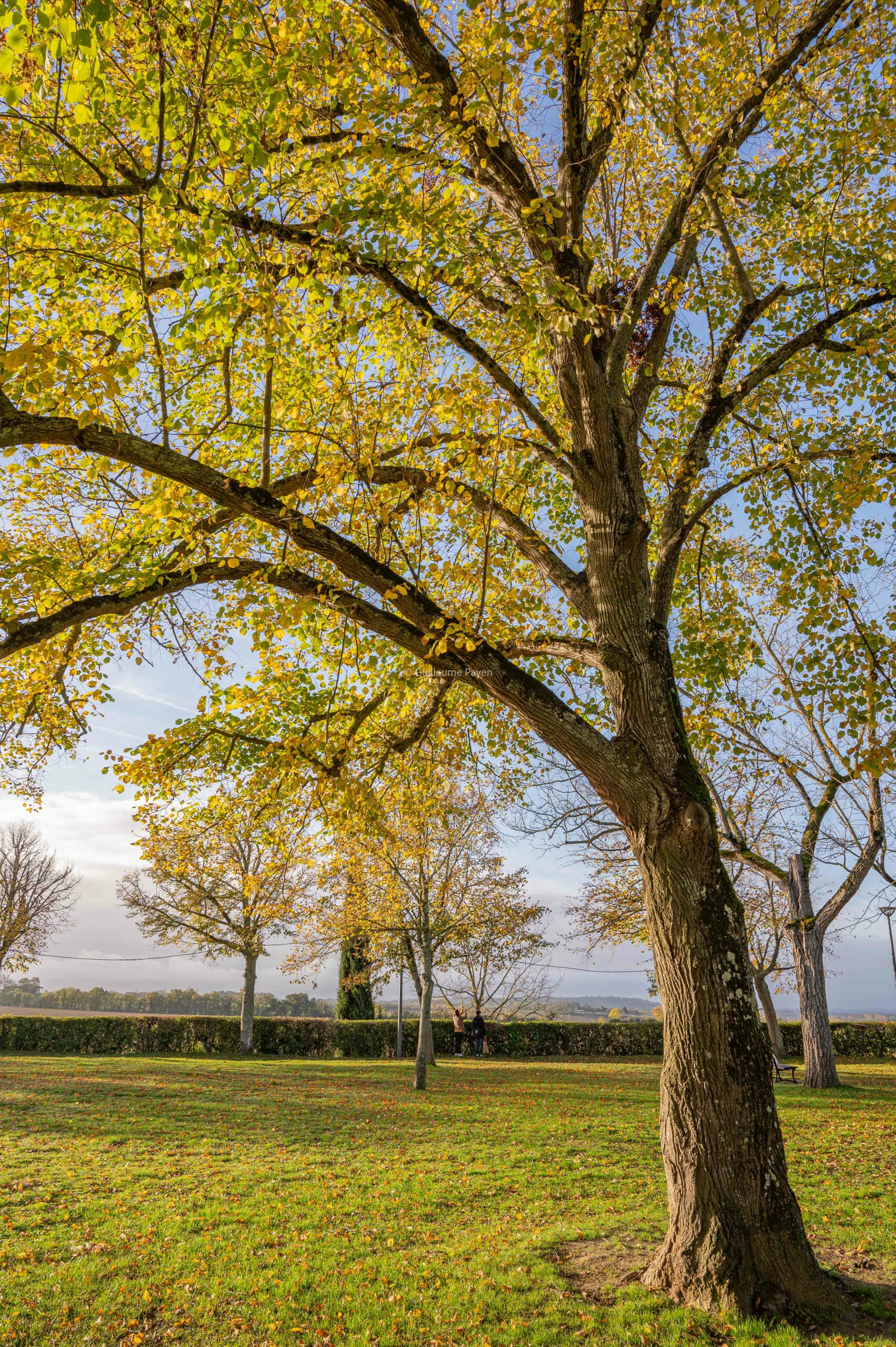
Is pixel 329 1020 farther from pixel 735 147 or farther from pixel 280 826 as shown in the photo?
pixel 735 147

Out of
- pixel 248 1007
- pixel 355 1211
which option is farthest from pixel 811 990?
pixel 248 1007

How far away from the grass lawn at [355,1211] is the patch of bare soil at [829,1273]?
11cm

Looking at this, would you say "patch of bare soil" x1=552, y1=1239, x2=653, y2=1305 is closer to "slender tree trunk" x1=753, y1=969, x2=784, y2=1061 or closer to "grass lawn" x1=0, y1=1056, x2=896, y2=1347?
"grass lawn" x1=0, y1=1056, x2=896, y2=1347

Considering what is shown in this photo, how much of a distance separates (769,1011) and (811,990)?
4080 mm

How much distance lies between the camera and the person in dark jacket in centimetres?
2148

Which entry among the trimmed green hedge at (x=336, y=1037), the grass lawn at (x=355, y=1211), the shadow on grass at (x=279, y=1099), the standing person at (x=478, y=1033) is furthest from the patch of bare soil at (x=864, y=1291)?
the trimmed green hedge at (x=336, y=1037)

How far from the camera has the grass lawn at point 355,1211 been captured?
4.40 meters

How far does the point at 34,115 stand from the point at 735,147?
18.0 ft

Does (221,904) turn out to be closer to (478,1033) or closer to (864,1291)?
(478,1033)

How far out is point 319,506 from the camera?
21.9 ft

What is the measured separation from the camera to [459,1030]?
2209 cm

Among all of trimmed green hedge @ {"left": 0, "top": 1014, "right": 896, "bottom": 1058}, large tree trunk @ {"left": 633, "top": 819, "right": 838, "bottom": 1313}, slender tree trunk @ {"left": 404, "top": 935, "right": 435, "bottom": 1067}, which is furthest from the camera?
trimmed green hedge @ {"left": 0, "top": 1014, "right": 896, "bottom": 1058}

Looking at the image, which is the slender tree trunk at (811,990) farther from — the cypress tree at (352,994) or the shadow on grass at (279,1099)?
the cypress tree at (352,994)

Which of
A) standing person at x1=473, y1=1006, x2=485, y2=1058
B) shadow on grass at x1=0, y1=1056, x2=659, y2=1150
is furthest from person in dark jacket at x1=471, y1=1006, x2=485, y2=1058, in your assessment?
shadow on grass at x1=0, y1=1056, x2=659, y2=1150
